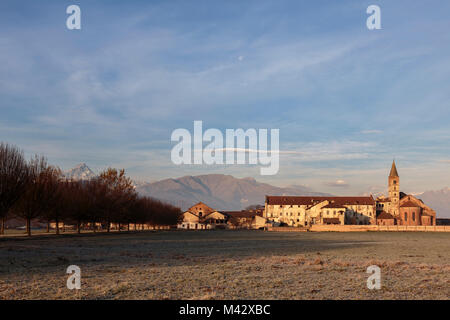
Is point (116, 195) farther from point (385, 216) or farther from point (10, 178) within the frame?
point (385, 216)

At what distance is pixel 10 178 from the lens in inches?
2383

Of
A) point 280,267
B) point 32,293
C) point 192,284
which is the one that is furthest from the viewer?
point 280,267

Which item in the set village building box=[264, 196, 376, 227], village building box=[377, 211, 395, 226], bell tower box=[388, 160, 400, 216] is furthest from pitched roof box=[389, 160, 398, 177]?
village building box=[377, 211, 395, 226]

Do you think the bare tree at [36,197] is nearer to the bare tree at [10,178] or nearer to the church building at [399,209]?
the bare tree at [10,178]

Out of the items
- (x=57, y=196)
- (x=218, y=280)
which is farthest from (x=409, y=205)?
(x=218, y=280)

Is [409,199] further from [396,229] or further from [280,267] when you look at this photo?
[280,267]

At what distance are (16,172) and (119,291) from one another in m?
50.1

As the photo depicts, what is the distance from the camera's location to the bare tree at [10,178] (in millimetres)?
59750

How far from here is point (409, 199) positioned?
632 ft

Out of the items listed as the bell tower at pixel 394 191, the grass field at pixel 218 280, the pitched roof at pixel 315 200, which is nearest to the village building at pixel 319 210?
the pitched roof at pixel 315 200

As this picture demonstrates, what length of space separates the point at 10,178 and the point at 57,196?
64.6 ft
